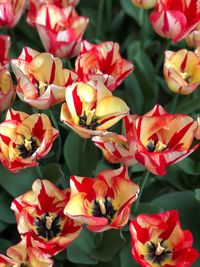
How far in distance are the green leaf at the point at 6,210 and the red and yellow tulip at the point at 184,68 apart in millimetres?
323

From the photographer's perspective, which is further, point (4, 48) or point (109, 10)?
point (109, 10)

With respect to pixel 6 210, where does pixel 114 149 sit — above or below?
above

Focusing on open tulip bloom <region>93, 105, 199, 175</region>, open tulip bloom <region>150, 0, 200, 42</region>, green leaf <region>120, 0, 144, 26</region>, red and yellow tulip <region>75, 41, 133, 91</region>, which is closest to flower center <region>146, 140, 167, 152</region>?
open tulip bloom <region>93, 105, 199, 175</region>

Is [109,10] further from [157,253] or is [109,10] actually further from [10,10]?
[157,253]

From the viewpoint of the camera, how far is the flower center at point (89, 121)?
2.62 feet

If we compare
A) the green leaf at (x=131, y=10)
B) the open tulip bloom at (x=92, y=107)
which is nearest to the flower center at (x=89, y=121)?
the open tulip bloom at (x=92, y=107)

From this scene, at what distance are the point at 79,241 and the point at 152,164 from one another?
0.24 meters

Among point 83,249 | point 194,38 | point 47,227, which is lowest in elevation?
point 83,249

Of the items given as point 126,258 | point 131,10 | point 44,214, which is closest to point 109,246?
point 126,258

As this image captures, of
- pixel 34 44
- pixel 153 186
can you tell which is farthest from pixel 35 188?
pixel 34 44

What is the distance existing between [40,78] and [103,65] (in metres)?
0.11

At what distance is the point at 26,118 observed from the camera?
802 millimetres

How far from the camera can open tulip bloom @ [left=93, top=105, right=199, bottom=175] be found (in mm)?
733

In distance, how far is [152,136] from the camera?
0.79 m
